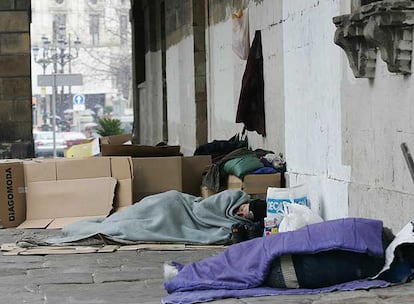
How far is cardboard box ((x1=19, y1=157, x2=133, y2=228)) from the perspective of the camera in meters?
9.75

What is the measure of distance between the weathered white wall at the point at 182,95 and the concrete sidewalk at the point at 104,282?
7.63 metres

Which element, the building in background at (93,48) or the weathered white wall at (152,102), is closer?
the weathered white wall at (152,102)

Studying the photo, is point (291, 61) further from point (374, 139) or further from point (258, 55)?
point (374, 139)

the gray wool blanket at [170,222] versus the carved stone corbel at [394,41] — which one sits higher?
the carved stone corbel at [394,41]

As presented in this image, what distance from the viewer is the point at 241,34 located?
1111 centimetres

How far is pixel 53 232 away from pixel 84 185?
966mm

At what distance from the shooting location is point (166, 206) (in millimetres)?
8508

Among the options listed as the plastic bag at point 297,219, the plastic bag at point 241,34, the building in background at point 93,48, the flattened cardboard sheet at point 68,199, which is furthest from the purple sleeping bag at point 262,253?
the building in background at point 93,48

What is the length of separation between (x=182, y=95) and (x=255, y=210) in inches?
337

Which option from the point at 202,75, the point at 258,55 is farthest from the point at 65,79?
the point at 258,55

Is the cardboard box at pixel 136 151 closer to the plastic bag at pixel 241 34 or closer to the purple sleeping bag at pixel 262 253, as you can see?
the plastic bag at pixel 241 34

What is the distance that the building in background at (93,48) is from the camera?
6425 cm

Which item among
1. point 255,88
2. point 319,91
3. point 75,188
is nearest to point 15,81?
point 75,188

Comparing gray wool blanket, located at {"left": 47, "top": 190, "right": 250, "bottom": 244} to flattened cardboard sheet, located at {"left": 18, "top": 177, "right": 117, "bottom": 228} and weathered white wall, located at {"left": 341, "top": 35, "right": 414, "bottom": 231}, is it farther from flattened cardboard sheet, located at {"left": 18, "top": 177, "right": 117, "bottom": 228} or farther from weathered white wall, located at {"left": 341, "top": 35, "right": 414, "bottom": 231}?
weathered white wall, located at {"left": 341, "top": 35, "right": 414, "bottom": 231}
